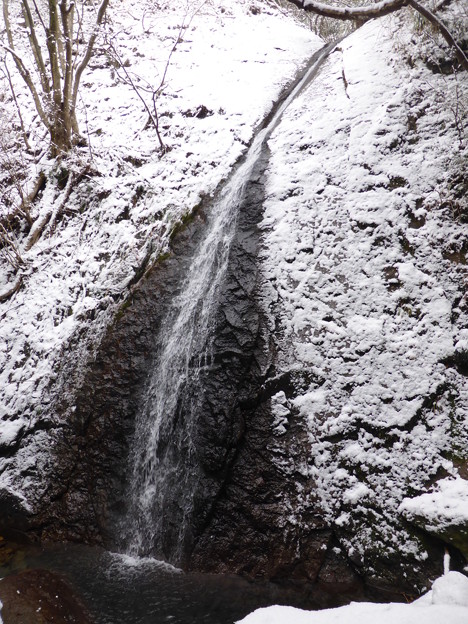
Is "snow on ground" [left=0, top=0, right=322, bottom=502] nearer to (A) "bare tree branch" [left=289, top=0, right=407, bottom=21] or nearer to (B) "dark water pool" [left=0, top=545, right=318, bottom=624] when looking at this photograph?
(B) "dark water pool" [left=0, top=545, right=318, bottom=624]

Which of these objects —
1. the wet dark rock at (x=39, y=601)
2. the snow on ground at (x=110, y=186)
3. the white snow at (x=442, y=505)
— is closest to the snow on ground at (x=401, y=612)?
the white snow at (x=442, y=505)

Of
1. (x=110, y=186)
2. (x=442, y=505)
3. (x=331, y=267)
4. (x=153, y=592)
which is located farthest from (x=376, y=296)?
(x=110, y=186)

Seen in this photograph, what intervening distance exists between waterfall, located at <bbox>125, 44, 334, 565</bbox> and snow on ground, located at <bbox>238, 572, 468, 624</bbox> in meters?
1.47

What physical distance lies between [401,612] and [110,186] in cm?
650

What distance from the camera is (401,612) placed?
7.43ft

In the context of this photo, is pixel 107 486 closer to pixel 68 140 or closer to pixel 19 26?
pixel 68 140

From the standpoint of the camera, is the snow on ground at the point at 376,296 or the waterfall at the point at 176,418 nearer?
the snow on ground at the point at 376,296

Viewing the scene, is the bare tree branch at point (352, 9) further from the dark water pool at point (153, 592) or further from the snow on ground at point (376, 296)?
the dark water pool at point (153, 592)

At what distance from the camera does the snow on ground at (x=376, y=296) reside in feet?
11.1

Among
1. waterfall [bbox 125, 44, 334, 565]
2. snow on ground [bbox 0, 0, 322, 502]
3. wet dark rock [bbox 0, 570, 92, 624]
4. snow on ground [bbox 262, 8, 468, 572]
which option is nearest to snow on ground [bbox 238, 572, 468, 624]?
snow on ground [bbox 262, 8, 468, 572]

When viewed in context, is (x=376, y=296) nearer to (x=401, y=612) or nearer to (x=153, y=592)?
(x=401, y=612)

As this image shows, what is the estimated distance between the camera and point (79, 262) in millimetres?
5965

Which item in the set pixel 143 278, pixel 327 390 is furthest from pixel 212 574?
pixel 143 278

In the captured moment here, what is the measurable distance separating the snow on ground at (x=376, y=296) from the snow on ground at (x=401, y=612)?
2.26 ft
